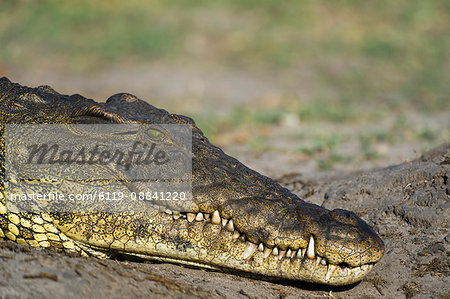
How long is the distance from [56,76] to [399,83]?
744cm

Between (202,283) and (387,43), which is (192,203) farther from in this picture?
(387,43)

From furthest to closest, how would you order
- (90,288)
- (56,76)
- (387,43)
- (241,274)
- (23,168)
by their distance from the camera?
(387,43), (56,76), (23,168), (241,274), (90,288)

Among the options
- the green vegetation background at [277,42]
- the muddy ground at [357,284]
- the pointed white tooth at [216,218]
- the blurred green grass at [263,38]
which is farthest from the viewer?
the blurred green grass at [263,38]

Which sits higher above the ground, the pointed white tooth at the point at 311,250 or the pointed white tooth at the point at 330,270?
the pointed white tooth at the point at 311,250

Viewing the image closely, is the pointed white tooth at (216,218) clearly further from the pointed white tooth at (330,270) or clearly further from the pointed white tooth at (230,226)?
the pointed white tooth at (330,270)

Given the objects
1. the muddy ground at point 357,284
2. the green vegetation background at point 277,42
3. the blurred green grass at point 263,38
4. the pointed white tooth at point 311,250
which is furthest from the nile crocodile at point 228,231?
the blurred green grass at point 263,38

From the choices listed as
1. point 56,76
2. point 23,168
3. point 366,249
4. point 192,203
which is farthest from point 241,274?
point 56,76

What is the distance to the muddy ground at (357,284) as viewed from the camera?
2.41m

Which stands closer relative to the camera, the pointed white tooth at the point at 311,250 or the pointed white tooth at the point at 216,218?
the pointed white tooth at the point at 311,250

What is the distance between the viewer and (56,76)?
10.4m

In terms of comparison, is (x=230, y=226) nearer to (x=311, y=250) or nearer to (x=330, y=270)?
(x=311, y=250)

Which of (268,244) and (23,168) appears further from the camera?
(23,168)

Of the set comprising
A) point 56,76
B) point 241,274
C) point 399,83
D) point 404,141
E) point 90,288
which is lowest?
point 90,288

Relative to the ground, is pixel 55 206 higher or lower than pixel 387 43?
lower
